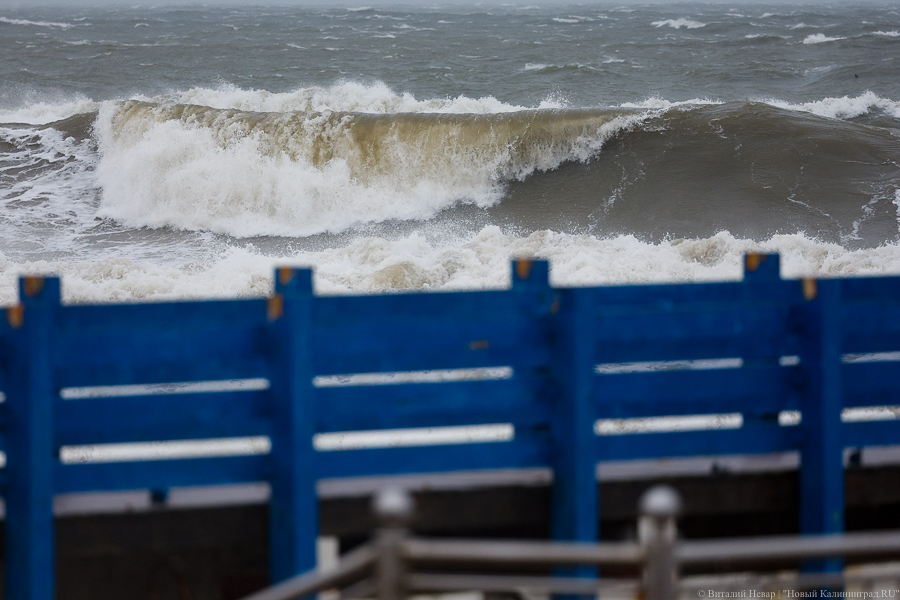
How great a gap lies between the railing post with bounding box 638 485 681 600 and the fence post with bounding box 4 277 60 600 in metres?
1.74

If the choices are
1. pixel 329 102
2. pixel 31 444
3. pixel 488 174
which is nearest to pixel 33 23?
pixel 329 102

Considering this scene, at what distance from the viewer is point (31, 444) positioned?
246 cm

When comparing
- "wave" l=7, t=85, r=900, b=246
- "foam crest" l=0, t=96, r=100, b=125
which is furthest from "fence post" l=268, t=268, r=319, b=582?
"foam crest" l=0, t=96, r=100, b=125

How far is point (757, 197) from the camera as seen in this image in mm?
13992

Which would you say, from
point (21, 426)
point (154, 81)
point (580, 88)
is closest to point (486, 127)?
point (580, 88)

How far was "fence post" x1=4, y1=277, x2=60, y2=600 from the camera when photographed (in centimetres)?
244

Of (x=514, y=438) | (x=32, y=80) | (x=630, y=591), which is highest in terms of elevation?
(x=32, y=80)

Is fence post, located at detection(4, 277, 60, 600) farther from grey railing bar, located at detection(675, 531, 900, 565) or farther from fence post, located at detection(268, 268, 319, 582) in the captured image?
grey railing bar, located at detection(675, 531, 900, 565)

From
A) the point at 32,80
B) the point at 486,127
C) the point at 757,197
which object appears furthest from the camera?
the point at 32,80

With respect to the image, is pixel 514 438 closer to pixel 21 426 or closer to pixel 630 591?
pixel 630 591

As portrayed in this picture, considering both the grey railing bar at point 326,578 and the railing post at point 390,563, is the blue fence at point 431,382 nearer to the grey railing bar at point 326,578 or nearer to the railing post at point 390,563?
the grey railing bar at point 326,578

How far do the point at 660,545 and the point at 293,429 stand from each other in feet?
3.84

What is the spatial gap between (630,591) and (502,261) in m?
8.66

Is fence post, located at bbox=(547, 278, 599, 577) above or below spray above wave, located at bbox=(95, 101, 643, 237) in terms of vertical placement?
below
